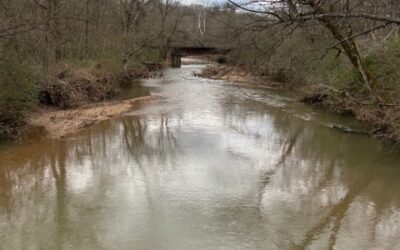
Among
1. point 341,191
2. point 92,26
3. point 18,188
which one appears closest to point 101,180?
point 18,188

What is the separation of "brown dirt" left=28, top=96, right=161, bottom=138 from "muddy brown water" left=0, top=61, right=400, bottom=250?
579mm

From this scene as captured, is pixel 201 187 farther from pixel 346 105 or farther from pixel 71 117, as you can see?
pixel 346 105

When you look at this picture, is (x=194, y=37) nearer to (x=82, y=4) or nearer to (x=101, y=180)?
(x=82, y=4)

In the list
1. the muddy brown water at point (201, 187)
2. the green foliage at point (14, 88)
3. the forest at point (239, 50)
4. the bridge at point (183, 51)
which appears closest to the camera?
the forest at point (239, 50)

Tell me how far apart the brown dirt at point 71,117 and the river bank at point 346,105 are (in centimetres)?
522

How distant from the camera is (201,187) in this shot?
9.30 metres

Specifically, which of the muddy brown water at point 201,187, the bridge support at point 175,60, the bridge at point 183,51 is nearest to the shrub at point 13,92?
the muddy brown water at point 201,187

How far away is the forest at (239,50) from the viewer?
6.29m

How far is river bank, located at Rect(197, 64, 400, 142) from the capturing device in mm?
11867

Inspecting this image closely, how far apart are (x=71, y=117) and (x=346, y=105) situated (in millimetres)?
10014

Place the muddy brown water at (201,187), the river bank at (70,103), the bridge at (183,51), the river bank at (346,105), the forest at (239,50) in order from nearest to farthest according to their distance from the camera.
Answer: the forest at (239,50)
the muddy brown water at (201,187)
the river bank at (346,105)
the river bank at (70,103)
the bridge at (183,51)

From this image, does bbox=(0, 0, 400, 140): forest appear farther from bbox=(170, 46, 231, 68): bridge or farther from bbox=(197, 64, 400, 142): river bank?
bbox=(170, 46, 231, 68): bridge

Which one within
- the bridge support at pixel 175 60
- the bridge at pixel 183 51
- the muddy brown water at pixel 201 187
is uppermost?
the bridge at pixel 183 51

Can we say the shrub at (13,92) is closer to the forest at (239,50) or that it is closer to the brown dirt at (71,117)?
the forest at (239,50)
